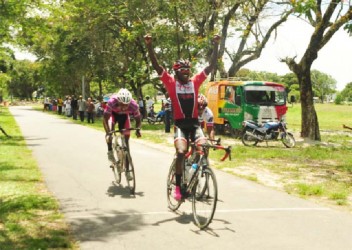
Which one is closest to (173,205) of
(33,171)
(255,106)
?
(33,171)

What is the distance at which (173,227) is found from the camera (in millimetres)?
5922

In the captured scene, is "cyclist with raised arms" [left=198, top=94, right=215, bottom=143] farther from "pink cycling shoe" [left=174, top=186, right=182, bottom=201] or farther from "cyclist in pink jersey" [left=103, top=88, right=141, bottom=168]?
"pink cycling shoe" [left=174, top=186, right=182, bottom=201]

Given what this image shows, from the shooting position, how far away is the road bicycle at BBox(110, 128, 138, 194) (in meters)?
8.05

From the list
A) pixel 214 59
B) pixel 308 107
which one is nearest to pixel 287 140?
pixel 308 107

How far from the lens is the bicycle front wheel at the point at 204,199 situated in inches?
225

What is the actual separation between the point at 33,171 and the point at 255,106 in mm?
11456

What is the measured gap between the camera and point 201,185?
6.04 meters

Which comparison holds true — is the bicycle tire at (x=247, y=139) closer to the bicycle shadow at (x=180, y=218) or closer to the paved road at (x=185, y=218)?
the paved road at (x=185, y=218)

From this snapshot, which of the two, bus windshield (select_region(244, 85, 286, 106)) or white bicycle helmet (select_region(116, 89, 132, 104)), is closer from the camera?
white bicycle helmet (select_region(116, 89, 132, 104))

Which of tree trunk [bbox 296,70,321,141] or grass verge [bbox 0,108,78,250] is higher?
tree trunk [bbox 296,70,321,141]

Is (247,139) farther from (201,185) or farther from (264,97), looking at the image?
(201,185)

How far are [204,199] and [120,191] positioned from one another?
102 inches

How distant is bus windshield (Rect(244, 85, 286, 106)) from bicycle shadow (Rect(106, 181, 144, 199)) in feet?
38.6

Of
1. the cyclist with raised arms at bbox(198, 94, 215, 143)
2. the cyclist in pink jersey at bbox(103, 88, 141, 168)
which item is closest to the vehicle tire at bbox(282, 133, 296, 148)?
the cyclist with raised arms at bbox(198, 94, 215, 143)
